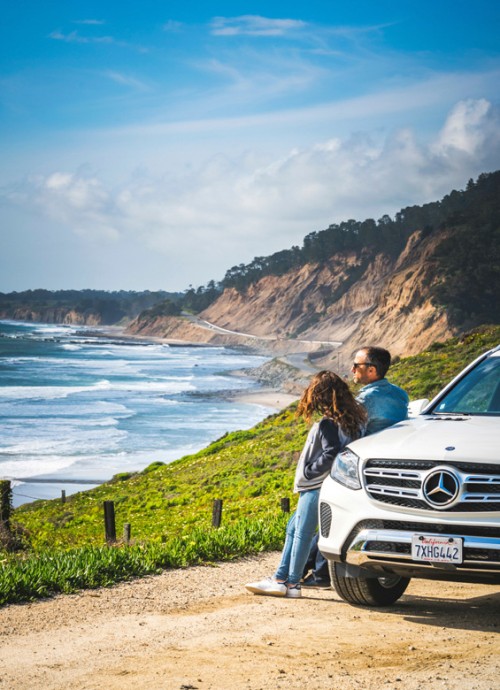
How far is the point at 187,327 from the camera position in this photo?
192m

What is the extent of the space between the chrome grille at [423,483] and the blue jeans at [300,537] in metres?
1.08


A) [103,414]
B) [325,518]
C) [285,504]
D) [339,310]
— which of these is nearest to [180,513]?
[285,504]

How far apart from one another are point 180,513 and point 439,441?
20.8 meters

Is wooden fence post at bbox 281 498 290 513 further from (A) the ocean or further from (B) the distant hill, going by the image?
(B) the distant hill

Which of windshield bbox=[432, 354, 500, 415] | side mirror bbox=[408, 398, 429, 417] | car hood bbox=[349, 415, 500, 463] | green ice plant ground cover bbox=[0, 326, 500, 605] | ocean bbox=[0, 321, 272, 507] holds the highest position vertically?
windshield bbox=[432, 354, 500, 415]

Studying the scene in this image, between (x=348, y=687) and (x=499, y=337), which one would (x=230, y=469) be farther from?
(x=348, y=687)

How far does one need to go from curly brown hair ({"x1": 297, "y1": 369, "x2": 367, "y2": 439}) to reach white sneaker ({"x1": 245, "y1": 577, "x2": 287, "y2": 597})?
1430 millimetres

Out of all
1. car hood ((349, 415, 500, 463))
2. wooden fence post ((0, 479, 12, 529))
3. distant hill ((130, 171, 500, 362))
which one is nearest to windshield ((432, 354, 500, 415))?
car hood ((349, 415, 500, 463))

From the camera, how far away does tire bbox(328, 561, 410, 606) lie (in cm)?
681

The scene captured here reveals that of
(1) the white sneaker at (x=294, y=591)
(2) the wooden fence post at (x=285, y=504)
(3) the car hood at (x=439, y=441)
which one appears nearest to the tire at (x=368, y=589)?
(1) the white sneaker at (x=294, y=591)

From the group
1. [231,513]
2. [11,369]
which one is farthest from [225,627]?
[11,369]

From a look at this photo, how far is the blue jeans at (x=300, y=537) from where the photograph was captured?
7.26 meters

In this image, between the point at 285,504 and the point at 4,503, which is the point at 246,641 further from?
the point at 4,503

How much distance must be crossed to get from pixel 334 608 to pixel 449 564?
152 cm
